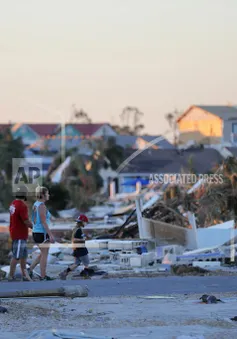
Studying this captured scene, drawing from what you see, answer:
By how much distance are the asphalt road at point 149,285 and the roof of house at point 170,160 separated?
34381mm

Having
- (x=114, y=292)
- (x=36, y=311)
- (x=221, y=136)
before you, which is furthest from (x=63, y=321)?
(x=221, y=136)

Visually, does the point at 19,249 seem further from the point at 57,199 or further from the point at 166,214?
the point at 57,199

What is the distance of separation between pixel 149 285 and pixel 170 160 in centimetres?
4693

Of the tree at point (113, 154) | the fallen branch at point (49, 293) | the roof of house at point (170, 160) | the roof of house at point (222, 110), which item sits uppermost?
the roof of house at point (222, 110)

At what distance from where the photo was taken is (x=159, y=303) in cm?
1038

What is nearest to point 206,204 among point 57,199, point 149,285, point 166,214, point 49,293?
point 166,214

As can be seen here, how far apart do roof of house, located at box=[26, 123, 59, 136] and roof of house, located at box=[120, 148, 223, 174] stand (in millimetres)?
50671

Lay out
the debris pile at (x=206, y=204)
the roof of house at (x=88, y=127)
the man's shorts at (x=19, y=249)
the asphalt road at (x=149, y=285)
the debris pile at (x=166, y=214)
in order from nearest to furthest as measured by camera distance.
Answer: the asphalt road at (x=149, y=285)
the man's shorts at (x=19, y=249)
the debris pile at (x=166, y=214)
the debris pile at (x=206, y=204)
the roof of house at (x=88, y=127)

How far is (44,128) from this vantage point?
12700cm

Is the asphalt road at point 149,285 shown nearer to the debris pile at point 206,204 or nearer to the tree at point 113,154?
the debris pile at point 206,204

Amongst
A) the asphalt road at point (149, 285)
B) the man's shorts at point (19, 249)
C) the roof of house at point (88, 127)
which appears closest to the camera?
the asphalt road at point (149, 285)

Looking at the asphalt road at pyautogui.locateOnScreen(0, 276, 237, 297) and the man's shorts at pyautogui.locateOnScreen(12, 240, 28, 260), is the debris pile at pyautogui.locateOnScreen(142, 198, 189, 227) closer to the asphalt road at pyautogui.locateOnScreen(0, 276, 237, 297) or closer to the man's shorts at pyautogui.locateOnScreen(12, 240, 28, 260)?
the man's shorts at pyautogui.locateOnScreen(12, 240, 28, 260)

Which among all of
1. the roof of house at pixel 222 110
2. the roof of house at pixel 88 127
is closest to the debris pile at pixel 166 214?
the roof of house at pixel 222 110

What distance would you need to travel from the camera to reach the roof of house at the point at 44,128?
411 feet
